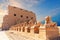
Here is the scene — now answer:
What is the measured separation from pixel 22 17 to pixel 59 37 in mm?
20803

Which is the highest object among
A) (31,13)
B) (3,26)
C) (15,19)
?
(31,13)

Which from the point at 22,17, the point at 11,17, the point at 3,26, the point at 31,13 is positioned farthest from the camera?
the point at 31,13

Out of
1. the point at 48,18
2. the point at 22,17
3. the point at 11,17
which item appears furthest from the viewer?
the point at 22,17

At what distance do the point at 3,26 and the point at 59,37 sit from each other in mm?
18850

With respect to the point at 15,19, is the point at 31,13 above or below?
above

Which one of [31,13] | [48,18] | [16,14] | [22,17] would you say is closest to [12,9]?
[16,14]

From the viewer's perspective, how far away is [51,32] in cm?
395

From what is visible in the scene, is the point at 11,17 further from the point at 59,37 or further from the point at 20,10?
the point at 59,37

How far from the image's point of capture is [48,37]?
389 cm

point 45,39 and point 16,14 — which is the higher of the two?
point 16,14

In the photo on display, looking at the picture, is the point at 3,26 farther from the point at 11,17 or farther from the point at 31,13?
the point at 31,13

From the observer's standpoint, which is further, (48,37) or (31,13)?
(31,13)

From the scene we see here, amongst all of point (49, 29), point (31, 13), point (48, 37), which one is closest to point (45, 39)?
point (48, 37)

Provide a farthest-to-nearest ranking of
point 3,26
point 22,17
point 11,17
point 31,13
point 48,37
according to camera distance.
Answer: point 31,13, point 22,17, point 11,17, point 3,26, point 48,37
